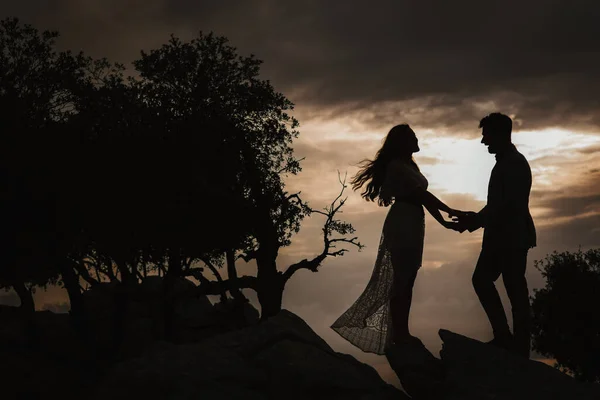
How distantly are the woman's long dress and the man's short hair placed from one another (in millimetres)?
1425

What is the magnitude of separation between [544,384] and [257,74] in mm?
21035

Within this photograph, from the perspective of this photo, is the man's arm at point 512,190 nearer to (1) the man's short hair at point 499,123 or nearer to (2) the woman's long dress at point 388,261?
(1) the man's short hair at point 499,123

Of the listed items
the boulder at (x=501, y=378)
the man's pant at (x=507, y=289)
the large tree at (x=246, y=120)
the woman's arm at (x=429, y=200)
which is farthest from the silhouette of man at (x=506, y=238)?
the large tree at (x=246, y=120)

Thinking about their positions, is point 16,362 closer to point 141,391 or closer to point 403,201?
point 141,391

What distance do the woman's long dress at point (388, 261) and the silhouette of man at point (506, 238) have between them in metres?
1.12

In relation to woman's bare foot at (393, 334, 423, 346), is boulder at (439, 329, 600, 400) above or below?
below

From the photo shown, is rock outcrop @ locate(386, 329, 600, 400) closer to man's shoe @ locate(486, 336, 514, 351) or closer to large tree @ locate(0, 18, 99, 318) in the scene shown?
man's shoe @ locate(486, 336, 514, 351)

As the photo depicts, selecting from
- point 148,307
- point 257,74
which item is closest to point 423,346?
point 257,74

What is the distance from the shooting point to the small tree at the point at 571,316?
33031 mm

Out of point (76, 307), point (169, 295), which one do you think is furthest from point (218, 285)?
point (76, 307)

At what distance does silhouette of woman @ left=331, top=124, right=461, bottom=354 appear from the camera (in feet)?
38.0

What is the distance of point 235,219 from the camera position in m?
27.6

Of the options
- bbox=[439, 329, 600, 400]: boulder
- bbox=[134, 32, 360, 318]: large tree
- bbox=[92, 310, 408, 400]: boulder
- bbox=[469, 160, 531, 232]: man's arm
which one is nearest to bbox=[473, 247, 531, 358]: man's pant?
bbox=[439, 329, 600, 400]: boulder

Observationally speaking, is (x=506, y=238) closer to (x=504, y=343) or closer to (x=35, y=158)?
(x=504, y=343)
